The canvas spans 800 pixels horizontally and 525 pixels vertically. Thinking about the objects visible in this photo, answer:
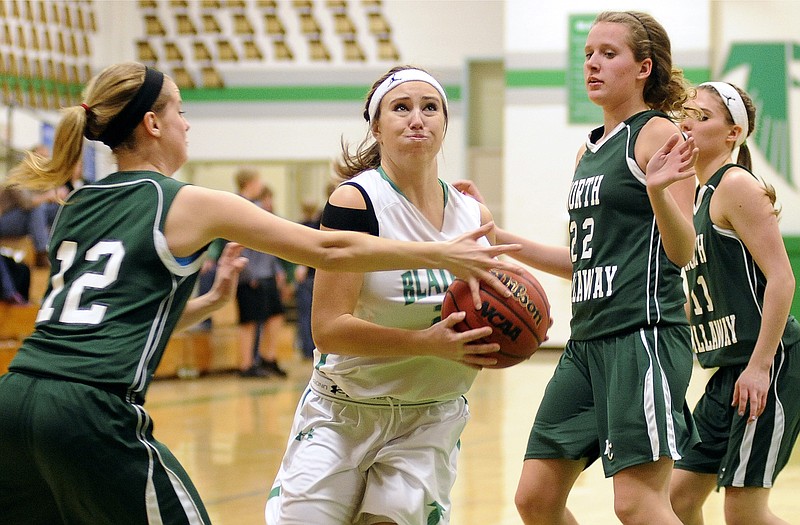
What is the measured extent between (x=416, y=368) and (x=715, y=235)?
A: 1.26 metres

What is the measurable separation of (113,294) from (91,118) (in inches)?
18.7

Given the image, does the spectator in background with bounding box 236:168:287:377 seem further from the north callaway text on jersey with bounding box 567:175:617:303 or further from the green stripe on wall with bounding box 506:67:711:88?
the north callaway text on jersey with bounding box 567:175:617:303

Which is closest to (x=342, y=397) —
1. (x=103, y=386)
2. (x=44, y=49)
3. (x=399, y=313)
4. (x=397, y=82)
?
(x=399, y=313)

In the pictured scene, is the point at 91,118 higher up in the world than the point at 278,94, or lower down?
higher up

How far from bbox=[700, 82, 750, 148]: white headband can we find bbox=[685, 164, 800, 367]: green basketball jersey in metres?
0.16

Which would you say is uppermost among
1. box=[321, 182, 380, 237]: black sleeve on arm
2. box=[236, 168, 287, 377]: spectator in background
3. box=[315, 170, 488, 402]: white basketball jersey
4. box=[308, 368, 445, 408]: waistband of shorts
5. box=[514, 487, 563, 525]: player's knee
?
box=[321, 182, 380, 237]: black sleeve on arm

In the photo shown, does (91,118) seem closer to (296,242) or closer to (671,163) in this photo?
(296,242)

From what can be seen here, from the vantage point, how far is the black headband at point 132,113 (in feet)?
8.20

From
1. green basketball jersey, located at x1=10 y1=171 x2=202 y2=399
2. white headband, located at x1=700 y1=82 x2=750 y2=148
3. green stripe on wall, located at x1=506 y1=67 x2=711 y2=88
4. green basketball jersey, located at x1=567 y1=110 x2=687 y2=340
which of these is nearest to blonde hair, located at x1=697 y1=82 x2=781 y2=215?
white headband, located at x1=700 y1=82 x2=750 y2=148

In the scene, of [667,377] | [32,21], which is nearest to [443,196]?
[667,377]

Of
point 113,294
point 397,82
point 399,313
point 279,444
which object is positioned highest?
point 397,82

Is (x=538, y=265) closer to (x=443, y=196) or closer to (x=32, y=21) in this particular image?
(x=443, y=196)

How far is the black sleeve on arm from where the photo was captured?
8.93 ft

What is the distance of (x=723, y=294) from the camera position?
3.41 m
